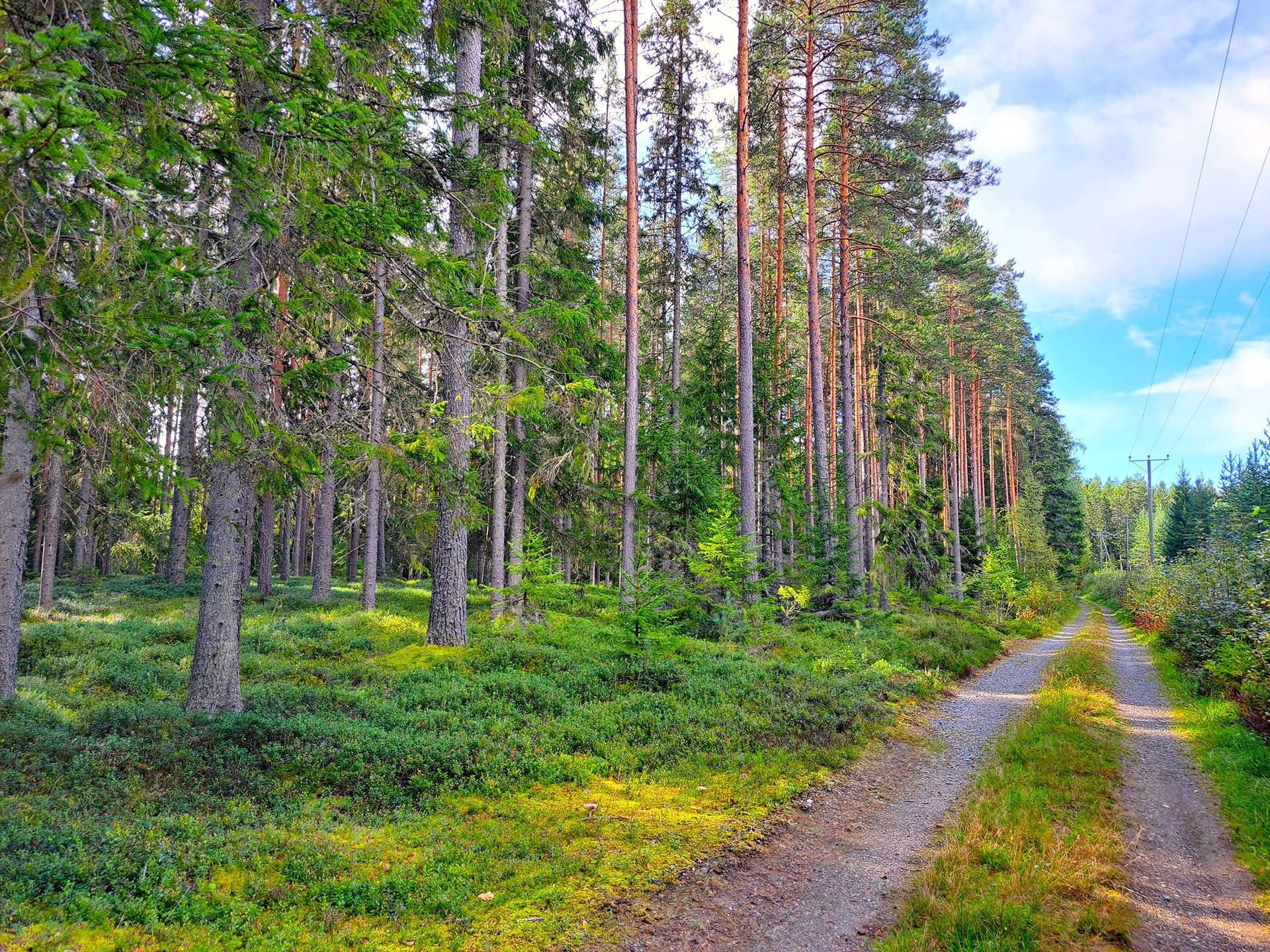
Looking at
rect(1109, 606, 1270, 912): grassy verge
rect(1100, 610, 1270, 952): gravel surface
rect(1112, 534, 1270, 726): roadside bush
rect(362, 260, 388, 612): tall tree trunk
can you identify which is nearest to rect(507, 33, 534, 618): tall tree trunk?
rect(362, 260, 388, 612): tall tree trunk

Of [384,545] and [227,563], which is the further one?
[384,545]

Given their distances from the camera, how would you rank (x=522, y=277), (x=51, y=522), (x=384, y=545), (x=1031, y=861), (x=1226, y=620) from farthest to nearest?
(x=384, y=545)
(x=522, y=277)
(x=51, y=522)
(x=1226, y=620)
(x=1031, y=861)

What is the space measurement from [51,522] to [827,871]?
16539mm

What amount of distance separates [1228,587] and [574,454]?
47.0ft

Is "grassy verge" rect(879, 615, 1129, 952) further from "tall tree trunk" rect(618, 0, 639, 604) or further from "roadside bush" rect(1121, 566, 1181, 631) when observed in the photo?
"roadside bush" rect(1121, 566, 1181, 631)

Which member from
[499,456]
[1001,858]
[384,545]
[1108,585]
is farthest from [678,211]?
[1108,585]

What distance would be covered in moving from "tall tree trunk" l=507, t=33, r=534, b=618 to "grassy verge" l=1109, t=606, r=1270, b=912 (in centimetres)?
1119

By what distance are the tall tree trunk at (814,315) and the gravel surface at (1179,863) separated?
10049mm

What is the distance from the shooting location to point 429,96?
6699mm

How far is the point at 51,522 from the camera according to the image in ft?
42.9

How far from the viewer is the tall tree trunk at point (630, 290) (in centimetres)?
1423

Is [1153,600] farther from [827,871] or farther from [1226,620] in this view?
[827,871]

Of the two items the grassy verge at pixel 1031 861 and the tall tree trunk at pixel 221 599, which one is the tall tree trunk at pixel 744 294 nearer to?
the grassy verge at pixel 1031 861

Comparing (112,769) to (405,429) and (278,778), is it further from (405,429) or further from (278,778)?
(405,429)
